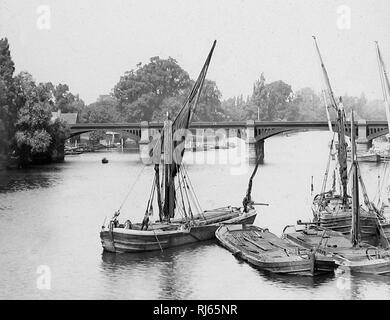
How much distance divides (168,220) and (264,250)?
887 centimetres

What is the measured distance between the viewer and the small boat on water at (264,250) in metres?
38.5

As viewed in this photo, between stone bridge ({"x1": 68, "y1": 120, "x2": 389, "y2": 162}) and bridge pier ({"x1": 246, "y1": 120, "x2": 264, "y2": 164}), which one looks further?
bridge pier ({"x1": 246, "y1": 120, "x2": 264, "y2": 164})

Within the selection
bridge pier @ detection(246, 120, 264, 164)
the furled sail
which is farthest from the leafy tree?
the furled sail

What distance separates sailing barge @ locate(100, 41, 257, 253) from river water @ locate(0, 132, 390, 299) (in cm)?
72

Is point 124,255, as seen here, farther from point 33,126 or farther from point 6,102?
point 33,126

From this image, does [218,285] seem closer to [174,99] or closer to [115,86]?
[174,99]

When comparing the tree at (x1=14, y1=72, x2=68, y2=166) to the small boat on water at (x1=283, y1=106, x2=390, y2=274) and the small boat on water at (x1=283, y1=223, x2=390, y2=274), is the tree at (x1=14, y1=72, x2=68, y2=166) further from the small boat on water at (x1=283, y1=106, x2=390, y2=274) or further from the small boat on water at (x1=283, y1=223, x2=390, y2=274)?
the small boat on water at (x1=283, y1=223, x2=390, y2=274)

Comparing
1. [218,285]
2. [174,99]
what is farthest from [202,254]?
[174,99]

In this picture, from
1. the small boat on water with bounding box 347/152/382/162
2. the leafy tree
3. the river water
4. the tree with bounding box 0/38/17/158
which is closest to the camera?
the river water

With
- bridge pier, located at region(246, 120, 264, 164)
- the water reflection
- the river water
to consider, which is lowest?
the river water

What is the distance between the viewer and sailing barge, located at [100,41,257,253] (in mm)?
44719

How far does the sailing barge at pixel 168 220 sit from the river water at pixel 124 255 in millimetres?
724

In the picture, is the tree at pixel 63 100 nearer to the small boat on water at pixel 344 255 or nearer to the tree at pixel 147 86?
the tree at pixel 147 86

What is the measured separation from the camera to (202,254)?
148 feet
